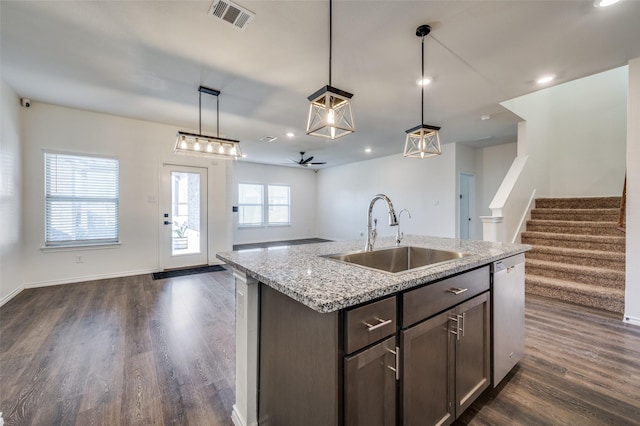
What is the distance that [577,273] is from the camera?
11.4 feet

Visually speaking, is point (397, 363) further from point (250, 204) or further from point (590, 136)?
point (250, 204)

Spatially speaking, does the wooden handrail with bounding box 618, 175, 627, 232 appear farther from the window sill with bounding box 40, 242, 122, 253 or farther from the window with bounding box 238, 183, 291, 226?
the window with bounding box 238, 183, 291, 226

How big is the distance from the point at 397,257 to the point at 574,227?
3.99m

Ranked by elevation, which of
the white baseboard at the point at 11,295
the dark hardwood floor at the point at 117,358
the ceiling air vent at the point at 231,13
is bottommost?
the dark hardwood floor at the point at 117,358

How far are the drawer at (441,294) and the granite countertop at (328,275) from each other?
0.19 ft

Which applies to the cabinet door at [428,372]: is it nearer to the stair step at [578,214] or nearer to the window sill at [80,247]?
the stair step at [578,214]

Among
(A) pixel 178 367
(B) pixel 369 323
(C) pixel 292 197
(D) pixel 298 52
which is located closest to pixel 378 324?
(B) pixel 369 323

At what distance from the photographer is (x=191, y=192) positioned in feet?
17.2

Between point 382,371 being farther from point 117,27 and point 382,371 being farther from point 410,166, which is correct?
point 410,166

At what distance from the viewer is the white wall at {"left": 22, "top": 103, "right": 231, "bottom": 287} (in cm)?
392

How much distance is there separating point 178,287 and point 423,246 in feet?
11.8

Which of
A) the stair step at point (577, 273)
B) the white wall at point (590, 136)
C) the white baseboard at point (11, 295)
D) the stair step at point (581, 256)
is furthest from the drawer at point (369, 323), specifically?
the white wall at point (590, 136)

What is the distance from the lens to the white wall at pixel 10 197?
10.7ft

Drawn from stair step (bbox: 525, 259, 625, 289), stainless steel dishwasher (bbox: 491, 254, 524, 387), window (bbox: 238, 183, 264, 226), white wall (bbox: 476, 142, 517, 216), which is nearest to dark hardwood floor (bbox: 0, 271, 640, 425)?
stainless steel dishwasher (bbox: 491, 254, 524, 387)
